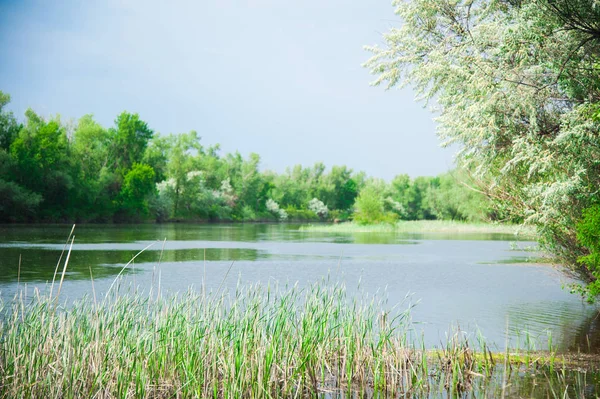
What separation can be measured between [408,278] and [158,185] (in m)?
68.0

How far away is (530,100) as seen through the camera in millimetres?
10836

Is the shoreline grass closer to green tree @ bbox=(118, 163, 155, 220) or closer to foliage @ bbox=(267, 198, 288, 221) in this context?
green tree @ bbox=(118, 163, 155, 220)

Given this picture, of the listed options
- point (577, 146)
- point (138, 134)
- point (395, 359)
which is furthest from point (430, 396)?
point (138, 134)

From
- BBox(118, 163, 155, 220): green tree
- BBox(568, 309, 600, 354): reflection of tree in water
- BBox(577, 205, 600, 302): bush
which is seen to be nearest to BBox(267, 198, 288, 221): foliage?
BBox(118, 163, 155, 220): green tree

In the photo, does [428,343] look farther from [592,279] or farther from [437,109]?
[437,109]

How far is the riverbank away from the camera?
614 cm

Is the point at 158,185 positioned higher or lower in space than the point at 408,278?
higher

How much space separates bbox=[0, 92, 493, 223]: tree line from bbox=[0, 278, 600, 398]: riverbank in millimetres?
9244

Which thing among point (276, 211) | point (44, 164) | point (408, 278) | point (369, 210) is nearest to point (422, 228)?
point (369, 210)

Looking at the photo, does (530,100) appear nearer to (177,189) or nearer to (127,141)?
(127,141)

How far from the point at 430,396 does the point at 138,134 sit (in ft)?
264

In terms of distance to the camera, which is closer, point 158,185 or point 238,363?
point 238,363

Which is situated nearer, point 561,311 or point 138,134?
point 561,311

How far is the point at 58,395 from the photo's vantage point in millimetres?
5871
